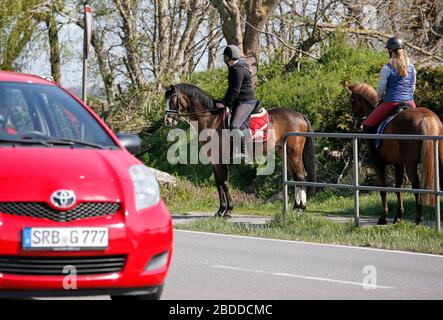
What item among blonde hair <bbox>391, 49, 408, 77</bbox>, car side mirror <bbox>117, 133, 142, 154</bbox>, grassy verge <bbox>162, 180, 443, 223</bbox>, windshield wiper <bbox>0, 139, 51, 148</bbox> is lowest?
grassy verge <bbox>162, 180, 443, 223</bbox>

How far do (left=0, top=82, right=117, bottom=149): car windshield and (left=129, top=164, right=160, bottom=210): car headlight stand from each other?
1.72 ft

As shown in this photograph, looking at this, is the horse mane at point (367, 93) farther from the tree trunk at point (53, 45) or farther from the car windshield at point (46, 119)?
the tree trunk at point (53, 45)

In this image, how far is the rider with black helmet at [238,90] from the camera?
18719 mm

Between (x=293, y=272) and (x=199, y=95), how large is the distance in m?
8.53

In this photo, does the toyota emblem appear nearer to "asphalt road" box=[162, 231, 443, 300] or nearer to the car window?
the car window

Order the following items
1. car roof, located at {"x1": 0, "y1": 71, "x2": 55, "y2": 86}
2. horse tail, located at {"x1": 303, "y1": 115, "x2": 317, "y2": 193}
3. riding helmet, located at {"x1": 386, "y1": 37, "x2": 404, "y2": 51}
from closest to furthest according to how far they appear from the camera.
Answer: car roof, located at {"x1": 0, "y1": 71, "x2": 55, "y2": 86} < riding helmet, located at {"x1": 386, "y1": 37, "x2": 404, "y2": 51} < horse tail, located at {"x1": 303, "y1": 115, "x2": 317, "y2": 193}

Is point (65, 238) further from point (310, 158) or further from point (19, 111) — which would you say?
point (310, 158)

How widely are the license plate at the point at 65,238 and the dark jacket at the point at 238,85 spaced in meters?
11.0

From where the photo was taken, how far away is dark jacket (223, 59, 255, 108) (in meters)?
18.7

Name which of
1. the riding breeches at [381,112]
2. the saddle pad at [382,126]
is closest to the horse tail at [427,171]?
the saddle pad at [382,126]

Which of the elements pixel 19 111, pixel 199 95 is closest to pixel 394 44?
pixel 199 95

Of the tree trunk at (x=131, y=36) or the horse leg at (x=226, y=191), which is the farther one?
the tree trunk at (x=131, y=36)

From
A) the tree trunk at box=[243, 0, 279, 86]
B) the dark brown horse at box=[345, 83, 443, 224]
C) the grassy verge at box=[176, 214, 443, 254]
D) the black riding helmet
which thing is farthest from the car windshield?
the tree trunk at box=[243, 0, 279, 86]

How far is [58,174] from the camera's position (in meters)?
7.99
